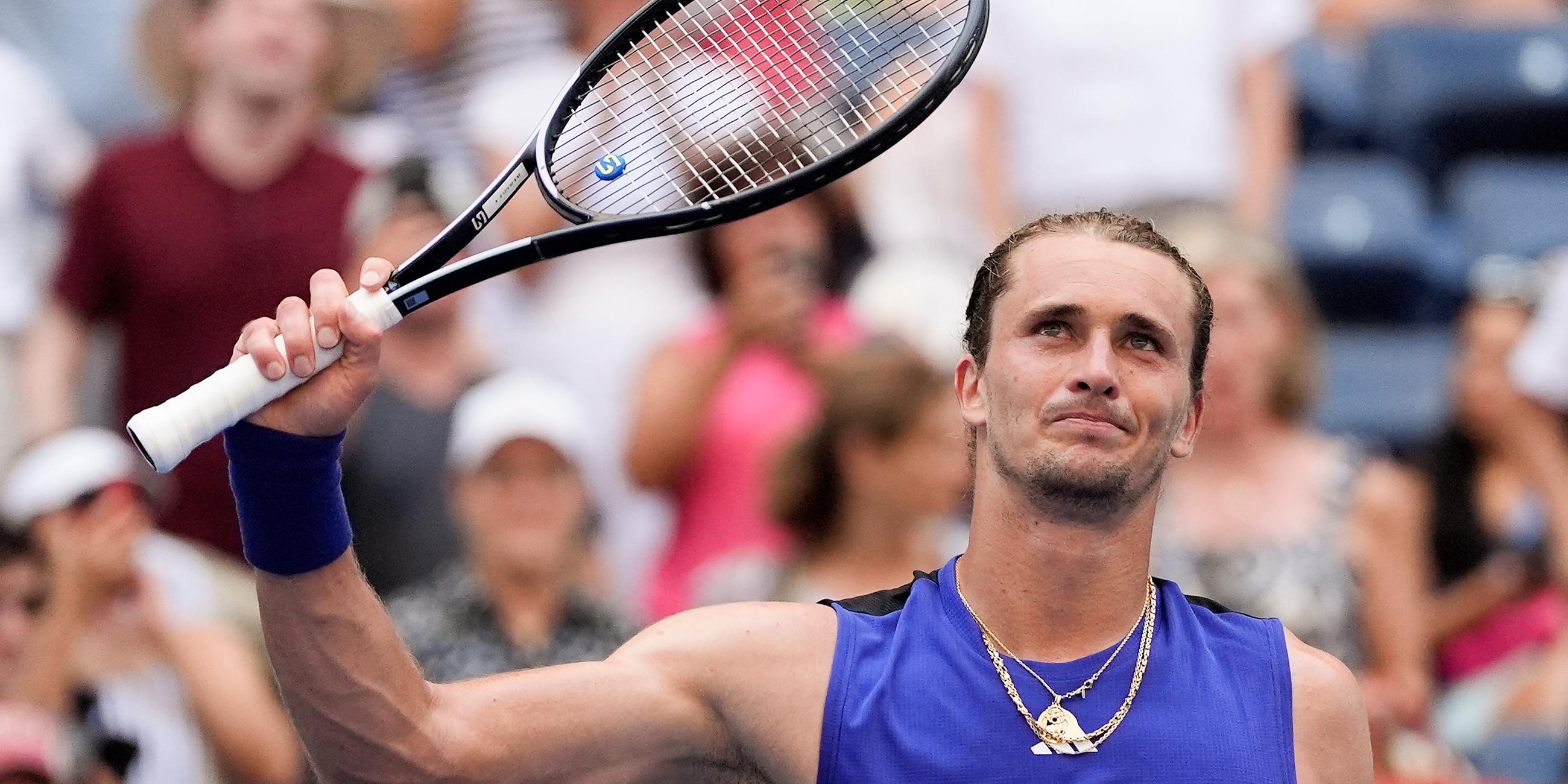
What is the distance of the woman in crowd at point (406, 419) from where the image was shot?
18.6 ft

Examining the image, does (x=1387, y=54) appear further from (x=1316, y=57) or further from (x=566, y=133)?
(x=566, y=133)

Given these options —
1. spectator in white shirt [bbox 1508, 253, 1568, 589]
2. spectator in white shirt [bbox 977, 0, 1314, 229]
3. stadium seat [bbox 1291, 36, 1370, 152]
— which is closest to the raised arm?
spectator in white shirt [bbox 977, 0, 1314, 229]

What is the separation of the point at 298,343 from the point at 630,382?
3.50 metres

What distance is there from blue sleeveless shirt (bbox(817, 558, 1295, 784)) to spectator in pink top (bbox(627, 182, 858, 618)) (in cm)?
257

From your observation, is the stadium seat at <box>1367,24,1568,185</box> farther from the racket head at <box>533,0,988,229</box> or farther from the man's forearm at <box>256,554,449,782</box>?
the man's forearm at <box>256,554,449,782</box>

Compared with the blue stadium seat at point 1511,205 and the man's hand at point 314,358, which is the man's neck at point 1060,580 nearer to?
the man's hand at point 314,358

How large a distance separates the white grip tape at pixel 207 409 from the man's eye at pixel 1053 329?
42.8 inches

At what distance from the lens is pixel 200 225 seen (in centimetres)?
591

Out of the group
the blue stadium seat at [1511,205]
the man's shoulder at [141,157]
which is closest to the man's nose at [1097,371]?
the man's shoulder at [141,157]

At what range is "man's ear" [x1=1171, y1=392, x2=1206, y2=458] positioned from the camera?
3.15 metres

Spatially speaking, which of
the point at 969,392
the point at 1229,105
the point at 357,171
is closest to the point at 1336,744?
the point at 969,392

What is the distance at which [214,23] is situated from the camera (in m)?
5.99

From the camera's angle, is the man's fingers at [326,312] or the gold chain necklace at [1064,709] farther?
the gold chain necklace at [1064,709]

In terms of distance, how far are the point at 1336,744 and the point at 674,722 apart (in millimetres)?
991
